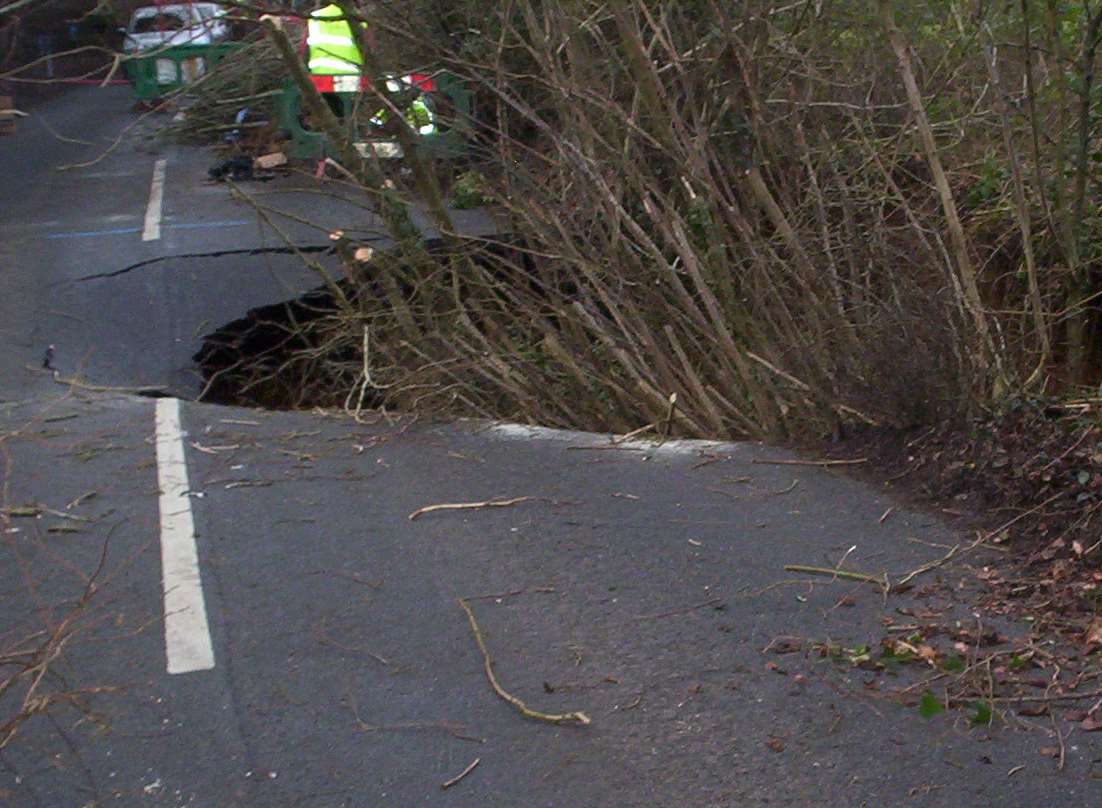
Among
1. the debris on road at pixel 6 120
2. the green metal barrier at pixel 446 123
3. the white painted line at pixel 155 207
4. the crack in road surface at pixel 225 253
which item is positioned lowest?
the debris on road at pixel 6 120

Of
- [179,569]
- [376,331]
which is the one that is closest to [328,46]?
[376,331]

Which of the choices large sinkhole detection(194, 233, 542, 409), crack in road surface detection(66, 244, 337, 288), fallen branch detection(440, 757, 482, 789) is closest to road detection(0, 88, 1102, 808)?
fallen branch detection(440, 757, 482, 789)

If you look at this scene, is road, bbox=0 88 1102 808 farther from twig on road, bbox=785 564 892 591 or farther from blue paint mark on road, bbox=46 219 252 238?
blue paint mark on road, bbox=46 219 252 238

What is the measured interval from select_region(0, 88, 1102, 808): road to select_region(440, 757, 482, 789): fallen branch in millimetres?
12

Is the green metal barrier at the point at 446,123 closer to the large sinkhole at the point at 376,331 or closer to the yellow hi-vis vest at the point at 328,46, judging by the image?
the yellow hi-vis vest at the point at 328,46

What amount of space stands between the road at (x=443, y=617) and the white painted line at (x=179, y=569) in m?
0.02

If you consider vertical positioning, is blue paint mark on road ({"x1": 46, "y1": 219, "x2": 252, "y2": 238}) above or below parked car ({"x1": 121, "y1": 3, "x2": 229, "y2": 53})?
below

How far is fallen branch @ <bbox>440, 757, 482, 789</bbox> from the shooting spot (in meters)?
3.95

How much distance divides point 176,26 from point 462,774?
32.0ft

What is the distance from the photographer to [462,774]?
400 cm

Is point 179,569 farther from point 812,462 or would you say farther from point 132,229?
point 132,229

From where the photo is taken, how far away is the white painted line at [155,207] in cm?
1348

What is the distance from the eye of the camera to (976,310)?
22.0 feet

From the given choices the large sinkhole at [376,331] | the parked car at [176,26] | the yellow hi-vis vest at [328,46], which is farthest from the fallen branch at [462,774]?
the yellow hi-vis vest at [328,46]
